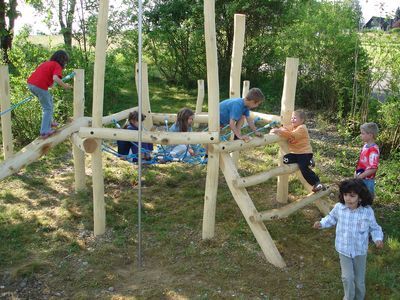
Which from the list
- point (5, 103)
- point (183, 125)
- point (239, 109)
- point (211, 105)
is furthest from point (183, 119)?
point (5, 103)

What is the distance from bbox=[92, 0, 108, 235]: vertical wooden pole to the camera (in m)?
4.13

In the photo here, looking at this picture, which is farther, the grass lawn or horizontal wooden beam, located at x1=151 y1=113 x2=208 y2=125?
Result: horizontal wooden beam, located at x1=151 y1=113 x2=208 y2=125

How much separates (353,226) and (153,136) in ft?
6.61

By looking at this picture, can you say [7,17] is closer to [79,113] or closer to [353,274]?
[79,113]

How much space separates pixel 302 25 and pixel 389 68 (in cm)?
249

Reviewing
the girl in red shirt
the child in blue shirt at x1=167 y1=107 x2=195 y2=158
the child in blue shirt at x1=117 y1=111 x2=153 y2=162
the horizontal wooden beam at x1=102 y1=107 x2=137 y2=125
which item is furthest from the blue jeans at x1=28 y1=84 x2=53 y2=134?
the child in blue shirt at x1=167 y1=107 x2=195 y2=158

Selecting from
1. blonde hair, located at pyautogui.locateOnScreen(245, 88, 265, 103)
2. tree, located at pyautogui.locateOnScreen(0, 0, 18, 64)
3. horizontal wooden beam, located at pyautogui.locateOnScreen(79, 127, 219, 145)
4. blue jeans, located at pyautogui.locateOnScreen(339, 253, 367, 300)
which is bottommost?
blue jeans, located at pyautogui.locateOnScreen(339, 253, 367, 300)

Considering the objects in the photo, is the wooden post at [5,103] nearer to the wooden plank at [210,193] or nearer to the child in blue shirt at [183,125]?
the child in blue shirt at [183,125]

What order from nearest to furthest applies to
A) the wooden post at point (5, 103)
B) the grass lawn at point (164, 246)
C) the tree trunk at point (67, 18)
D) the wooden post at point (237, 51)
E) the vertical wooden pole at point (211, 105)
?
the grass lawn at point (164, 246), the vertical wooden pole at point (211, 105), the wooden post at point (237, 51), the wooden post at point (5, 103), the tree trunk at point (67, 18)

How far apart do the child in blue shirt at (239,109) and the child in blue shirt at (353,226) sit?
1.44 m

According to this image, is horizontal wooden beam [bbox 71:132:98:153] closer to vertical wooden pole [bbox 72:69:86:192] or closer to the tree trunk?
vertical wooden pole [bbox 72:69:86:192]


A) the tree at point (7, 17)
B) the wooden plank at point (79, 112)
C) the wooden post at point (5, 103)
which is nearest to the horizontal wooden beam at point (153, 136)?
the wooden plank at point (79, 112)

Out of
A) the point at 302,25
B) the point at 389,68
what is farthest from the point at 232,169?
the point at 302,25

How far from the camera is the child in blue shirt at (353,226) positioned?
3277mm
